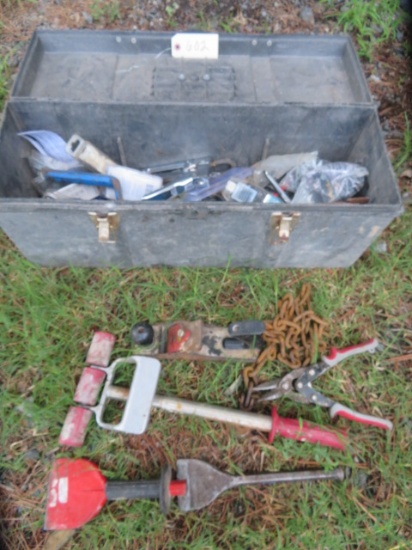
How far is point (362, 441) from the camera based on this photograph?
1.72m

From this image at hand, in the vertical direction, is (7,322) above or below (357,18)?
below

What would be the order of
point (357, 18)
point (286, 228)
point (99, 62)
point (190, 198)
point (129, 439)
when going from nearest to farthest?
point (286, 228), point (129, 439), point (190, 198), point (99, 62), point (357, 18)

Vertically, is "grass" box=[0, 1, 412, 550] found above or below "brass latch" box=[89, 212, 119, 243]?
below

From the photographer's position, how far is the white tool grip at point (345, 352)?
68.6 inches

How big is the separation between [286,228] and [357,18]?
1.70m

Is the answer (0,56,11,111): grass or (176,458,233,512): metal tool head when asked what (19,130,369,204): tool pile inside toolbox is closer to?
(0,56,11,111): grass

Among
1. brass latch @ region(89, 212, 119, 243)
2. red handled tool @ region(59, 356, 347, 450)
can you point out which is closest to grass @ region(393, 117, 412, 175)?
red handled tool @ region(59, 356, 347, 450)

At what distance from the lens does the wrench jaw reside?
62.3 inches

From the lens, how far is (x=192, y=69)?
6.22ft

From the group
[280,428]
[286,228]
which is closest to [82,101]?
[286,228]

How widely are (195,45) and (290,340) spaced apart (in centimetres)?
133

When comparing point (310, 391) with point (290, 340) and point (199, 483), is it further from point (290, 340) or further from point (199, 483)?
point (199, 483)

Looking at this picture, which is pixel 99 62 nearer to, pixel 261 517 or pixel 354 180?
pixel 354 180

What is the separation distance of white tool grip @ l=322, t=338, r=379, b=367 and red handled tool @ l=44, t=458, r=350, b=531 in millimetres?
407
